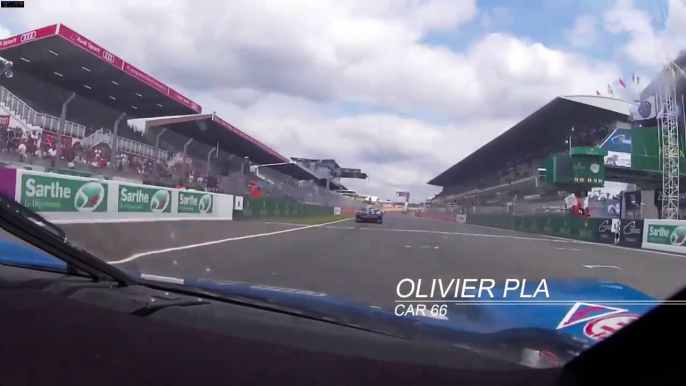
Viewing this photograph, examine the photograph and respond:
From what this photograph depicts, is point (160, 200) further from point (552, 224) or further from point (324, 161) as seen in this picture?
point (552, 224)

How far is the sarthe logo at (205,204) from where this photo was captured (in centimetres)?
678

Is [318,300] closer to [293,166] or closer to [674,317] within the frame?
[293,166]

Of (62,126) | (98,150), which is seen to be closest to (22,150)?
(62,126)

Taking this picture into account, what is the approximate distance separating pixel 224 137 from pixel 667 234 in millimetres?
3442

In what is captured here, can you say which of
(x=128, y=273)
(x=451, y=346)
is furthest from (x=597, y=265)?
(x=128, y=273)

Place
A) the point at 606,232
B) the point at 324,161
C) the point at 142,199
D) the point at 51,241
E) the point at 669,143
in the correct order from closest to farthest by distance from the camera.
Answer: the point at 669,143 < the point at 51,241 < the point at 606,232 < the point at 324,161 < the point at 142,199

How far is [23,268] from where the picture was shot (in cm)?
441

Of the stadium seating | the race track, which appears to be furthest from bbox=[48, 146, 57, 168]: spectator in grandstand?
the race track

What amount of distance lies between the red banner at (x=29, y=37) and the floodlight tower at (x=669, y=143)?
148 inches

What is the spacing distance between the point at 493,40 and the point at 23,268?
3858 mm

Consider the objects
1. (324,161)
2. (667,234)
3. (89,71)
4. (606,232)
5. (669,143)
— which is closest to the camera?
(669,143)

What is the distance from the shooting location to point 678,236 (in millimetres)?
3066

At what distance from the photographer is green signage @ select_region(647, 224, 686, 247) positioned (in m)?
3.03

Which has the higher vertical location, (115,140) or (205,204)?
(115,140)
